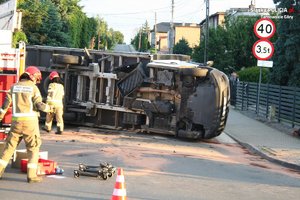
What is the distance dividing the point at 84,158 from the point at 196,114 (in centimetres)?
432

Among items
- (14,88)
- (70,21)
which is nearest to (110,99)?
(14,88)

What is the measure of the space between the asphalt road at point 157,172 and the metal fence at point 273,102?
421 cm

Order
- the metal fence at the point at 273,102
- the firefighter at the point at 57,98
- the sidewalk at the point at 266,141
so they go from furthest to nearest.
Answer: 1. the metal fence at the point at 273,102
2. the firefighter at the point at 57,98
3. the sidewalk at the point at 266,141

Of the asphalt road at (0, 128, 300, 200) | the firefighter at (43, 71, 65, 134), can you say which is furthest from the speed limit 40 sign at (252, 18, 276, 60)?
the firefighter at (43, 71, 65, 134)

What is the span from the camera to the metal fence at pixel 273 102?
17.6m

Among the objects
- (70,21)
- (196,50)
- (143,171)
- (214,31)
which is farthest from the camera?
(70,21)

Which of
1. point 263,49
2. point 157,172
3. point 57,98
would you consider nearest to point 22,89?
point 157,172

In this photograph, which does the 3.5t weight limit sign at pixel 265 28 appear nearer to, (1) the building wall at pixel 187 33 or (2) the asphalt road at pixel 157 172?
(2) the asphalt road at pixel 157 172

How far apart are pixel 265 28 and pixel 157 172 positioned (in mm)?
9574

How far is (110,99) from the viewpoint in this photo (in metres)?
14.8

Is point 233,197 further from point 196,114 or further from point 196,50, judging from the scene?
point 196,50

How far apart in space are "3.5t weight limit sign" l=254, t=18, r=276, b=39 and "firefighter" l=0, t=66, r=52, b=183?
10.9 meters

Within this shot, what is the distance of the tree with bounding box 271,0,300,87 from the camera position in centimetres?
2005

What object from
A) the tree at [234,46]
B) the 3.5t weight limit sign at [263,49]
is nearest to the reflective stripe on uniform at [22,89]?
the 3.5t weight limit sign at [263,49]
